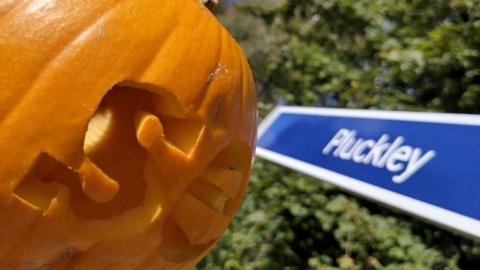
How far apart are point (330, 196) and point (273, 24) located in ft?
4.87

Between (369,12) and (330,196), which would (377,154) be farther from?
(369,12)

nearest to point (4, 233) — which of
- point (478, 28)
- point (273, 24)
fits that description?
point (478, 28)

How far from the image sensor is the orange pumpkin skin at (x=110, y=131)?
2.43 ft

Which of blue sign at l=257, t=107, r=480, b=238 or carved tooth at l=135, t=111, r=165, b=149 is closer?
carved tooth at l=135, t=111, r=165, b=149

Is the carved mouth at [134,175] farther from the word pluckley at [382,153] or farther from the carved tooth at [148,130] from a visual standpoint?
the word pluckley at [382,153]

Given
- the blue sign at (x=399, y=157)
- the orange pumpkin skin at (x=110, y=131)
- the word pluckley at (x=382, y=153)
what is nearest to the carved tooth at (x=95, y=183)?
the orange pumpkin skin at (x=110, y=131)

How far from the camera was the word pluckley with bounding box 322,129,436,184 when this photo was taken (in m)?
1.28

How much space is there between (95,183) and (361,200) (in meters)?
1.09

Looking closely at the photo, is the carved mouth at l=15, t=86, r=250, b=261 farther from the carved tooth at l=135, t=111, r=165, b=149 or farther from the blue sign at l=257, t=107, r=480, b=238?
the blue sign at l=257, t=107, r=480, b=238

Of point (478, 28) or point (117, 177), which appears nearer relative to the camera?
point (117, 177)

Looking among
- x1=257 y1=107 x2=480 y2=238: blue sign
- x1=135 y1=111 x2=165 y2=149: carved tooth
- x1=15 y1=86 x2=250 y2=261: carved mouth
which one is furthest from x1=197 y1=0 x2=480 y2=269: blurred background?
x1=135 y1=111 x2=165 y2=149: carved tooth

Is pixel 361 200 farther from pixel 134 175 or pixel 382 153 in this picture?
pixel 134 175

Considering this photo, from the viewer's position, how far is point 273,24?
3088 mm

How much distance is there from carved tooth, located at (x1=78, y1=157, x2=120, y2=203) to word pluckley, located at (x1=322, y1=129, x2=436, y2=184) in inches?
27.9
